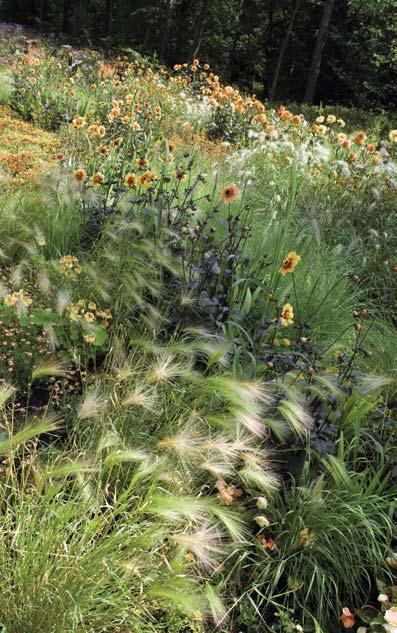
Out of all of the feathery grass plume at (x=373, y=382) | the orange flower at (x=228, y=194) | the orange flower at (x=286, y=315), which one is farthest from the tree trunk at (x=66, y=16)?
the feathery grass plume at (x=373, y=382)

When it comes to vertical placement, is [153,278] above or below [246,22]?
below

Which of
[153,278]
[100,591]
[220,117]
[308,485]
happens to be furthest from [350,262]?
[220,117]

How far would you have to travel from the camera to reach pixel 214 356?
1.99 m

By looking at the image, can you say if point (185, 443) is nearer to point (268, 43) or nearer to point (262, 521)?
point (262, 521)

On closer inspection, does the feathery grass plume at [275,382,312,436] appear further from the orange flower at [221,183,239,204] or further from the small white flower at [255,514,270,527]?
the orange flower at [221,183,239,204]

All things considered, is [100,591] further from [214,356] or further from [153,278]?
[153,278]

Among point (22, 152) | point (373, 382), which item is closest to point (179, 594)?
point (373, 382)

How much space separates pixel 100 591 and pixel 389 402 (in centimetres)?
150

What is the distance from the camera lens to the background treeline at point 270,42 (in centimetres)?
2214

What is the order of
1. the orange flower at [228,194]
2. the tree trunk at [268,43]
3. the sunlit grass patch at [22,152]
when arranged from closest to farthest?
the orange flower at [228,194], the sunlit grass patch at [22,152], the tree trunk at [268,43]

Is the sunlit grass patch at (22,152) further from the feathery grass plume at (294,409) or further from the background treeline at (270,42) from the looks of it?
the background treeline at (270,42)

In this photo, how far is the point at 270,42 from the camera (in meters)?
26.1

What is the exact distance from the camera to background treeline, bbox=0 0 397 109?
72.6 ft

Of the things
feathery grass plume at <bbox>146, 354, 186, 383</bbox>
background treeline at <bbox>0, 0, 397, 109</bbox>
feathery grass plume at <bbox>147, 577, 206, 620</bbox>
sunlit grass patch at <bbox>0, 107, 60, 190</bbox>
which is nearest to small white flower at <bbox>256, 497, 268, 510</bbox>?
feathery grass plume at <bbox>147, 577, 206, 620</bbox>
